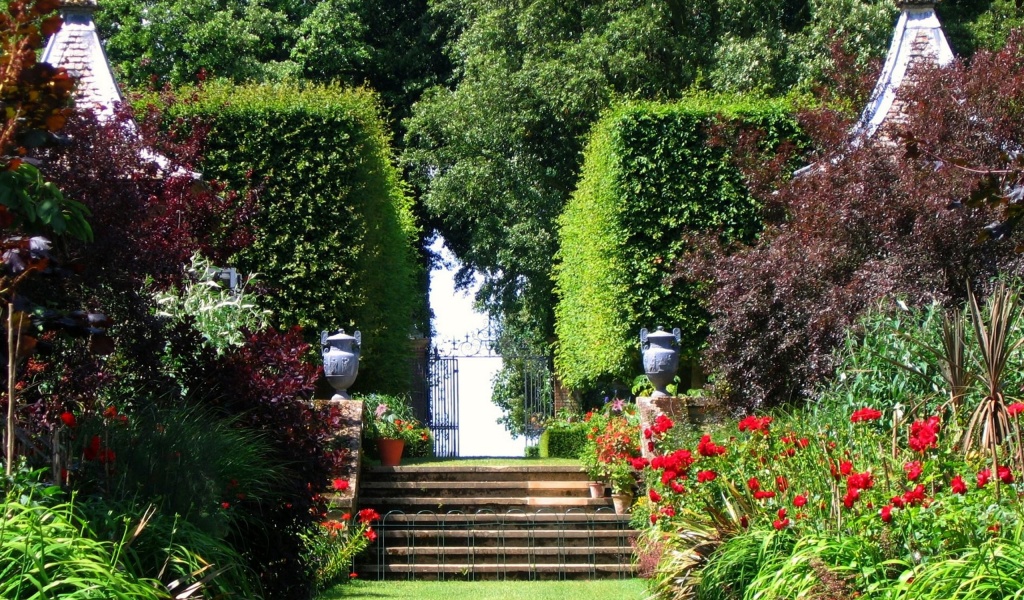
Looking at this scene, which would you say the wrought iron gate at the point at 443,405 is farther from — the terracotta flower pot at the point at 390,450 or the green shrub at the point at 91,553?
the green shrub at the point at 91,553

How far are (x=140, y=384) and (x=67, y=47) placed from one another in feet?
31.4

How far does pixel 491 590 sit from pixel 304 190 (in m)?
6.98

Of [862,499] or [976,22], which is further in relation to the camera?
[976,22]

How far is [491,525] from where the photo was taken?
438 inches

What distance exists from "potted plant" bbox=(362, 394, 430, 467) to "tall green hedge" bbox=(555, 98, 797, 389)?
2568 mm

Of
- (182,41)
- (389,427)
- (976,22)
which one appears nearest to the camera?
(389,427)

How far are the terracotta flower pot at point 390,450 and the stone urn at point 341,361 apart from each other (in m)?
0.65

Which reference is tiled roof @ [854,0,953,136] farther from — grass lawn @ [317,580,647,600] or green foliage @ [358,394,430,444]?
grass lawn @ [317,580,647,600]

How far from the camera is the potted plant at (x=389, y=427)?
13.0 metres

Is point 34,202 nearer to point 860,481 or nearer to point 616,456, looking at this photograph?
point 860,481

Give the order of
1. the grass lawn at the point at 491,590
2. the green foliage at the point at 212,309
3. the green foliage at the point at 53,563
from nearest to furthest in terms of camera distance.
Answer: the green foliage at the point at 53,563, the grass lawn at the point at 491,590, the green foliage at the point at 212,309

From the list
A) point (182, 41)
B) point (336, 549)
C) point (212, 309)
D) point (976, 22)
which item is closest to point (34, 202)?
point (336, 549)

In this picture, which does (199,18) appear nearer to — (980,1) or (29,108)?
(980,1)

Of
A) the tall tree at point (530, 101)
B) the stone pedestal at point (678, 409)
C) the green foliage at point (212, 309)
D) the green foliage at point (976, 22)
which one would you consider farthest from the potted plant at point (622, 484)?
the green foliage at point (976, 22)
